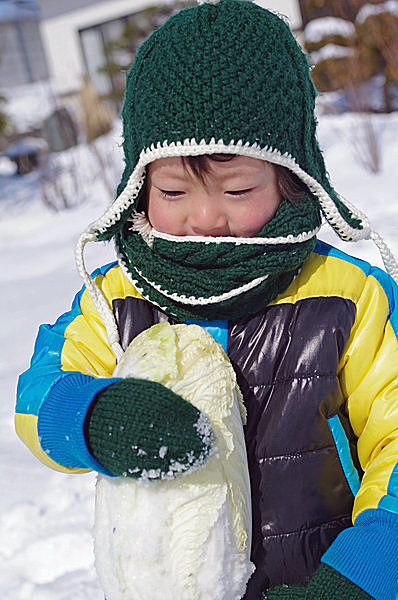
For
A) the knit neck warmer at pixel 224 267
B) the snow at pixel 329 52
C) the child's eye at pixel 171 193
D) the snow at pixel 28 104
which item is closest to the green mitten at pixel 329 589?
the knit neck warmer at pixel 224 267

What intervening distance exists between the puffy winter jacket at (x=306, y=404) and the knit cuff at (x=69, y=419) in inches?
0.4

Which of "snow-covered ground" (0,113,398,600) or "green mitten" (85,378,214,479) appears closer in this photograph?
"green mitten" (85,378,214,479)

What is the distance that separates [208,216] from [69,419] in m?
0.49

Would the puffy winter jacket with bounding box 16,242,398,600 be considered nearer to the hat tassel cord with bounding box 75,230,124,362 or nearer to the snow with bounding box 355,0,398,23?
the hat tassel cord with bounding box 75,230,124,362

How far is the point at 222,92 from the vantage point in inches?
50.6

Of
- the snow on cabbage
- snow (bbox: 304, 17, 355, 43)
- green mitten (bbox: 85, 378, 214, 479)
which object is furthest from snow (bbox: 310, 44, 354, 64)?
green mitten (bbox: 85, 378, 214, 479)

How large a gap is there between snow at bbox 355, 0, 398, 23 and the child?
9.33m

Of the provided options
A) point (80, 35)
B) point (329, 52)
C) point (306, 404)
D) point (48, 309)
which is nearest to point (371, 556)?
point (306, 404)

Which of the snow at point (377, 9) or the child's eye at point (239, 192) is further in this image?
the snow at point (377, 9)

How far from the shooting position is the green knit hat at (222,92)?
129 cm

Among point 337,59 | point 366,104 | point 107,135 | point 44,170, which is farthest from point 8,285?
point 337,59

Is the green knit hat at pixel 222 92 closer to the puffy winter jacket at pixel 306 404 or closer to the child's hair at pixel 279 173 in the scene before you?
the child's hair at pixel 279 173

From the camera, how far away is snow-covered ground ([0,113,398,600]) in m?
2.46

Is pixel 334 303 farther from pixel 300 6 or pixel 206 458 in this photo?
pixel 300 6
